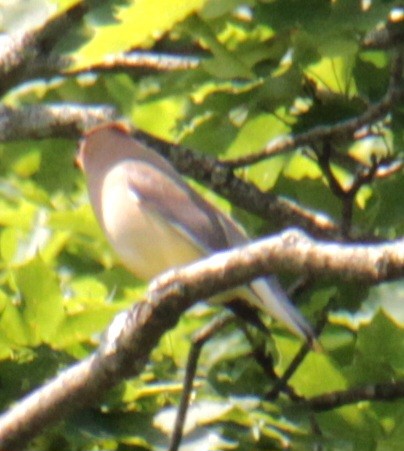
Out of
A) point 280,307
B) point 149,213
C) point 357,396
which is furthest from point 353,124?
point 149,213

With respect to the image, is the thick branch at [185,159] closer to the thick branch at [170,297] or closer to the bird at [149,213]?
the bird at [149,213]

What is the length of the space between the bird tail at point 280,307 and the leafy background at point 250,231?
0.06 meters

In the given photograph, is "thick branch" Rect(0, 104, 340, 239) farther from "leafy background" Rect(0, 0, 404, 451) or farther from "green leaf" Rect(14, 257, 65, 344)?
"green leaf" Rect(14, 257, 65, 344)

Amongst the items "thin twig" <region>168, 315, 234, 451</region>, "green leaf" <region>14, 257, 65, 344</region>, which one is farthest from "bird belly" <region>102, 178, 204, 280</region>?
"green leaf" <region>14, 257, 65, 344</region>

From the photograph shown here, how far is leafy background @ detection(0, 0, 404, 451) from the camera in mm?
3805

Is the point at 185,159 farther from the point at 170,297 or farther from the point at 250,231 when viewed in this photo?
the point at 170,297

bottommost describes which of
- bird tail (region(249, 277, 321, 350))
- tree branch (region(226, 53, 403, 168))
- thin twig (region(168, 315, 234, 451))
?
bird tail (region(249, 277, 321, 350))

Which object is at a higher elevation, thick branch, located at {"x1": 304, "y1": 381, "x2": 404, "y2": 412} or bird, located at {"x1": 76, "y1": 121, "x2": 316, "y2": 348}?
bird, located at {"x1": 76, "y1": 121, "x2": 316, "y2": 348}

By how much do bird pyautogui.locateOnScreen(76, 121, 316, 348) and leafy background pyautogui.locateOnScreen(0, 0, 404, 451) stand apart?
94mm

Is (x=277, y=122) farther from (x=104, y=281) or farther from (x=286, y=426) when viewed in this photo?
(x=286, y=426)

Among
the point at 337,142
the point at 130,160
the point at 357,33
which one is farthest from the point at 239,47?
the point at 130,160

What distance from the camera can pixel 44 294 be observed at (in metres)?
4.19

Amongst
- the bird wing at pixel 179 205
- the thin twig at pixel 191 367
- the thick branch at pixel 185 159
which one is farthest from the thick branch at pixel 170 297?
the bird wing at pixel 179 205

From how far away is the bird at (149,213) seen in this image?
4777 mm
